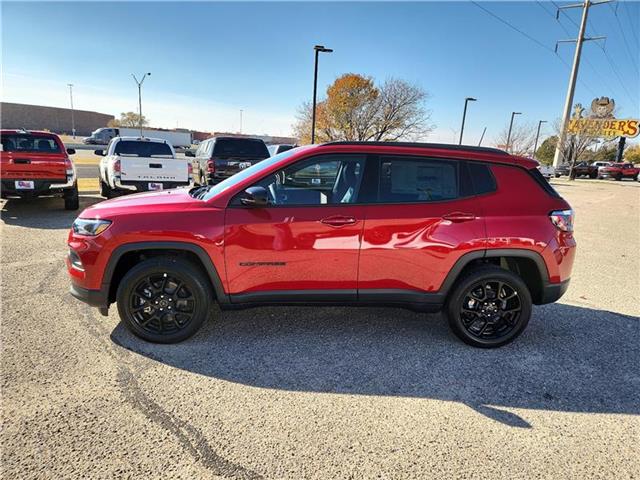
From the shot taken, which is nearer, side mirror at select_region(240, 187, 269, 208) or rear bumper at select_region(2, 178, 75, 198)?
side mirror at select_region(240, 187, 269, 208)

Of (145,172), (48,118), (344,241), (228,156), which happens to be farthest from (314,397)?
(48,118)

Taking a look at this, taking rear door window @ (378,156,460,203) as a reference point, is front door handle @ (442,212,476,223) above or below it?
below

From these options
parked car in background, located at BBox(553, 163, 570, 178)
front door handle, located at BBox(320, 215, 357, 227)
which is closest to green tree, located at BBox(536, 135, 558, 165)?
parked car in background, located at BBox(553, 163, 570, 178)

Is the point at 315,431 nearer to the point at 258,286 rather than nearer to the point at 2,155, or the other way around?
the point at 258,286

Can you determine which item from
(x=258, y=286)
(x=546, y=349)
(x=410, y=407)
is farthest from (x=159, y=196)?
(x=546, y=349)

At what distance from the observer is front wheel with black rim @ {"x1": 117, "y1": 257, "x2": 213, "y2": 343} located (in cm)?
324

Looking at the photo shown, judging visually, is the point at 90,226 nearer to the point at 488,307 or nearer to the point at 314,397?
the point at 314,397

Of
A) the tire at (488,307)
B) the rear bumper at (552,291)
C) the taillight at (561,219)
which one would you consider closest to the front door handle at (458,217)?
the tire at (488,307)

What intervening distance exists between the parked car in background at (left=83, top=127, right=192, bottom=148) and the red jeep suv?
130 ft

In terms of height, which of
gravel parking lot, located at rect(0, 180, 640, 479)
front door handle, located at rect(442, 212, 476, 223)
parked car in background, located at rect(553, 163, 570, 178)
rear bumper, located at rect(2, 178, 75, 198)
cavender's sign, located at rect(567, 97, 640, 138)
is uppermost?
cavender's sign, located at rect(567, 97, 640, 138)

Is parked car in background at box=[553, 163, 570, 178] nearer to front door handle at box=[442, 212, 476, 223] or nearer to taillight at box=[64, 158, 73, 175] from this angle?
taillight at box=[64, 158, 73, 175]

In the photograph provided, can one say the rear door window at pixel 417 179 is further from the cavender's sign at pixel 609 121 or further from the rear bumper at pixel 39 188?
the cavender's sign at pixel 609 121

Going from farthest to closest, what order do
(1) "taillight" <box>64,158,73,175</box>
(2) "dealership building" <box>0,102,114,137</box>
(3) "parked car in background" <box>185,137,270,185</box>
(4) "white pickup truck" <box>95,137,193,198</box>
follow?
1. (2) "dealership building" <box>0,102,114,137</box>
2. (3) "parked car in background" <box>185,137,270,185</box>
3. (4) "white pickup truck" <box>95,137,193,198</box>
4. (1) "taillight" <box>64,158,73,175</box>

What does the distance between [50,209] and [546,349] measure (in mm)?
10638
